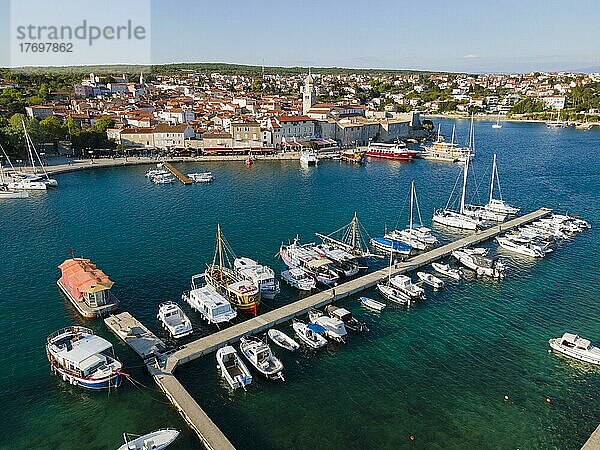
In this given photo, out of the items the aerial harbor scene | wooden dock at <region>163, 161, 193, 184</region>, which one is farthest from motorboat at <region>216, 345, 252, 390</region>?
wooden dock at <region>163, 161, 193, 184</region>

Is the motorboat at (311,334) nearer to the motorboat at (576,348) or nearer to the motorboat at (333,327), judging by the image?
the motorboat at (333,327)

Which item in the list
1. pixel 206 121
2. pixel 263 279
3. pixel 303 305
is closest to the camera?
pixel 303 305

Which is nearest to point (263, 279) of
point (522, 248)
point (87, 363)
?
point (87, 363)

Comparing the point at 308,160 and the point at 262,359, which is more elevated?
the point at 308,160

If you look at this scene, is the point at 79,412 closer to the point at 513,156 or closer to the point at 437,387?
the point at 437,387

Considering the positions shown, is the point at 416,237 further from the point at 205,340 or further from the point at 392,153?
the point at 392,153

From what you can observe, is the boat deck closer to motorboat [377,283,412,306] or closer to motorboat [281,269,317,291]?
motorboat [281,269,317,291]

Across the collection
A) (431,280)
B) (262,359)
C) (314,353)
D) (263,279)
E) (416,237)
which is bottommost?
(314,353)

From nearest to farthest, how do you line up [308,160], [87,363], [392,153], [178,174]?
[87,363]
[178,174]
[308,160]
[392,153]
